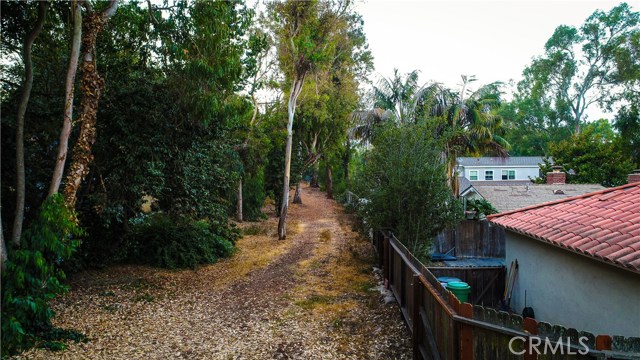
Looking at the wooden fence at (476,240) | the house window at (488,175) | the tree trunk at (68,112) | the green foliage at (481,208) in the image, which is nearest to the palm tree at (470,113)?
the green foliage at (481,208)

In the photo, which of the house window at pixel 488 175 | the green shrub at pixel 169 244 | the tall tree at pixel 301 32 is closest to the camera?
the green shrub at pixel 169 244

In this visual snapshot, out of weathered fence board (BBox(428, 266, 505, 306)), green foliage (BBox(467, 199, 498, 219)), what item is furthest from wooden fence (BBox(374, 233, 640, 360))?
green foliage (BBox(467, 199, 498, 219))

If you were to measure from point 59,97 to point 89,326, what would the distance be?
487cm

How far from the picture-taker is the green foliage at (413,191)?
1162 cm

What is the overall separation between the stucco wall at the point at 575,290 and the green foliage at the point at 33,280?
8453 millimetres

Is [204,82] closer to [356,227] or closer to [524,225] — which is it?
[524,225]

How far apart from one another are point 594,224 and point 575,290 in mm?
1238

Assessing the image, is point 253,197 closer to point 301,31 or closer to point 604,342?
point 301,31

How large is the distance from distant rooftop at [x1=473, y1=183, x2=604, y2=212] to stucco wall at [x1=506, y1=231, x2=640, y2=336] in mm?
8062

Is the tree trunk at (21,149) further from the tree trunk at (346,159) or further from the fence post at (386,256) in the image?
the tree trunk at (346,159)

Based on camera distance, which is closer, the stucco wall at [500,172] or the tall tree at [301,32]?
the tall tree at [301,32]

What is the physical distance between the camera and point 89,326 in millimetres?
7434

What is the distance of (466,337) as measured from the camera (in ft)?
13.8

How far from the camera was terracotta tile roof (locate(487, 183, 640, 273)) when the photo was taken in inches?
221
